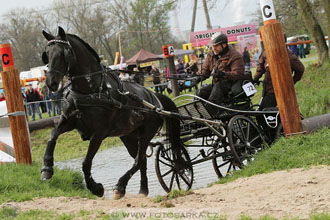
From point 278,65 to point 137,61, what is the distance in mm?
25236

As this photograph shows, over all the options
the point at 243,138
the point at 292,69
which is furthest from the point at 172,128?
the point at 292,69

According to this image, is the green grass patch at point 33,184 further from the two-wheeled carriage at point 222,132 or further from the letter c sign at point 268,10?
the letter c sign at point 268,10

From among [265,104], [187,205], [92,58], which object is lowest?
[187,205]

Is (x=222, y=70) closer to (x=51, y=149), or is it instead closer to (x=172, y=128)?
(x=172, y=128)

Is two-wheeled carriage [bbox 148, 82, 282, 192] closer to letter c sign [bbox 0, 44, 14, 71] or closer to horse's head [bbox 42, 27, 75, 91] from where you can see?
horse's head [bbox 42, 27, 75, 91]

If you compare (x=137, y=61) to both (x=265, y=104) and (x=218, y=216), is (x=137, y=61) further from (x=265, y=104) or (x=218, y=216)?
(x=218, y=216)

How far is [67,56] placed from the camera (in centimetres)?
669

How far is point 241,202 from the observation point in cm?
568

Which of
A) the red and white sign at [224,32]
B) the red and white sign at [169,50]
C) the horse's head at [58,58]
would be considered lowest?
the horse's head at [58,58]

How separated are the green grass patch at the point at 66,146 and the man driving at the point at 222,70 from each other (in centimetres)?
714

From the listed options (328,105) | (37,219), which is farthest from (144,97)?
(328,105)

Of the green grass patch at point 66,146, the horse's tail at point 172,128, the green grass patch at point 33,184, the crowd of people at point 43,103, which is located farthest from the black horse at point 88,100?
the crowd of people at point 43,103

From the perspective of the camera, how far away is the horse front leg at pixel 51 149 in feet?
21.6

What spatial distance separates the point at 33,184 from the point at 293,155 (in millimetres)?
3780
